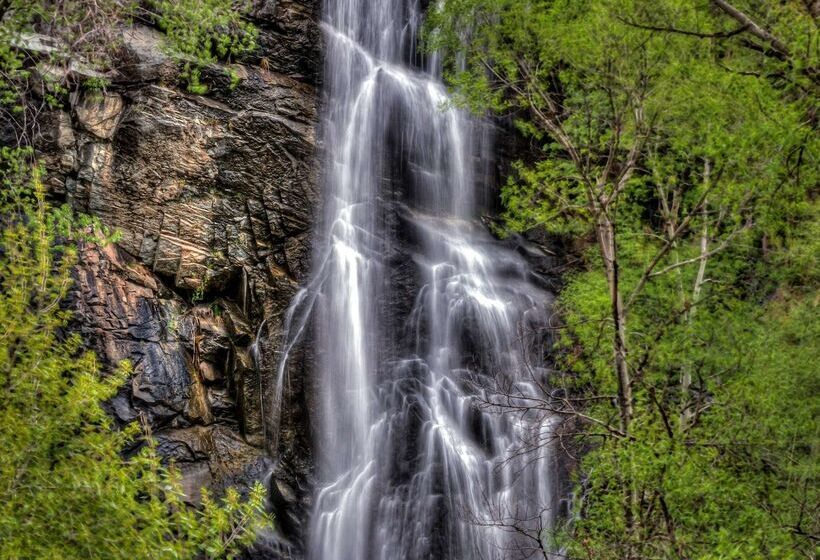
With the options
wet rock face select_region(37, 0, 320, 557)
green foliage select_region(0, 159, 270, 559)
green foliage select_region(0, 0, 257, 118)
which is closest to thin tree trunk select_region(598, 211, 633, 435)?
green foliage select_region(0, 159, 270, 559)

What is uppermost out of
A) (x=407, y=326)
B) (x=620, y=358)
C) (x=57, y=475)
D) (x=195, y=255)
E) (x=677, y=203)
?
(x=677, y=203)

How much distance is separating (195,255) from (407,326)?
14.3 ft

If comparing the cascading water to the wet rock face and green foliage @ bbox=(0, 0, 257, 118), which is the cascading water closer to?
the wet rock face

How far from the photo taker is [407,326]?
15.0 m

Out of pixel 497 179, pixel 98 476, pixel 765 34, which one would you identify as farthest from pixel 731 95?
pixel 497 179

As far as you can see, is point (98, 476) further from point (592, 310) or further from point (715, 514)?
point (592, 310)

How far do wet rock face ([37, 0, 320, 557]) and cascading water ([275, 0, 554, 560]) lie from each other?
609 mm

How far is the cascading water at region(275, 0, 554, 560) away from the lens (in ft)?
42.1

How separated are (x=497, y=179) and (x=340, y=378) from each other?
7628mm

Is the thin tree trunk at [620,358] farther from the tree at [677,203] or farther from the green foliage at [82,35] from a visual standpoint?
the green foliage at [82,35]

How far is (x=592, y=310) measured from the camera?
13.0 meters

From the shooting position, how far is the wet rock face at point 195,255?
494 inches

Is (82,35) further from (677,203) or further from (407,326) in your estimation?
(677,203)

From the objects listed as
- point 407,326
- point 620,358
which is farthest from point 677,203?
point 407,326
